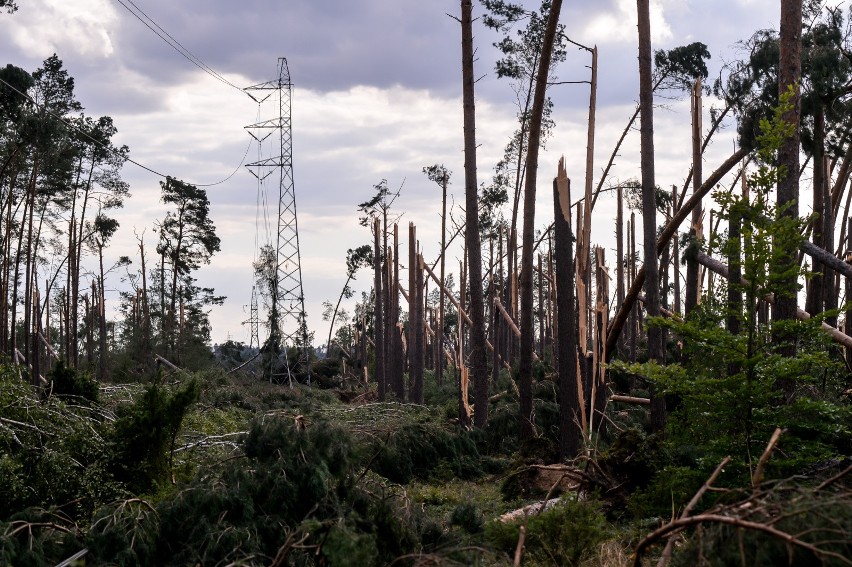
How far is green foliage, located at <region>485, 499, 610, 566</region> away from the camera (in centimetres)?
610

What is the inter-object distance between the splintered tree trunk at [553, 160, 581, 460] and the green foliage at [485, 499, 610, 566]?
4576 millimetres

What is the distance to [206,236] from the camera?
43812mm

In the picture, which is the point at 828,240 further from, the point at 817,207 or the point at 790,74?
the point at 790,74

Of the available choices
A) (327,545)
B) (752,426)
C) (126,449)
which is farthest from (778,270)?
(126,449)

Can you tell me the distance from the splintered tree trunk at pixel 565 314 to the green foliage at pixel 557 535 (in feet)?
15.0

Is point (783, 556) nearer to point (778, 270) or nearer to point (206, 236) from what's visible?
point (778, 270)

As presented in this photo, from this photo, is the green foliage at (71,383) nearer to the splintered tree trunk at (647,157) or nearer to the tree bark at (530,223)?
the tree bark at (530,223)

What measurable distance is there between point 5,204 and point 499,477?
71.7 ft

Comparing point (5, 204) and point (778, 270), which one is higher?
point (5, 204)

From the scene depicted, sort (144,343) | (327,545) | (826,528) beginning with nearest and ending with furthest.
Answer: (826,528) → (327,545) → (144,343)

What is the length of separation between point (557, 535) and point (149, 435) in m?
3.94

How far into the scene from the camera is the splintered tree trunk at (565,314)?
11.1 meters

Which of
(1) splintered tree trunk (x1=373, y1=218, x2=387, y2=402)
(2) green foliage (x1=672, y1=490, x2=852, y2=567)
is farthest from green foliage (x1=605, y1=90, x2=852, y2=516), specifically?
(1) splintered tree trunk (x1=373, y1=218, x2=387, y2=402)

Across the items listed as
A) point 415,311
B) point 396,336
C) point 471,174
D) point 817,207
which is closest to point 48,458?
point 471,174
